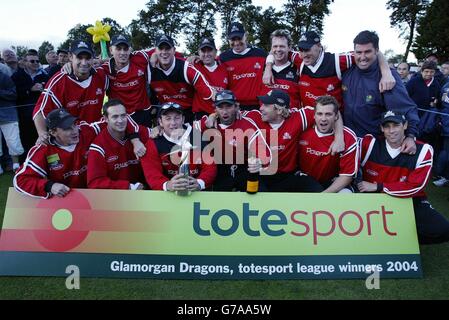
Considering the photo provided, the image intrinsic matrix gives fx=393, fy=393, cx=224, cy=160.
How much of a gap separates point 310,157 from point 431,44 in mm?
40764

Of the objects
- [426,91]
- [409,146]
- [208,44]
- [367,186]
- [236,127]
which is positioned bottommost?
[367,186]

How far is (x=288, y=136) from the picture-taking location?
444 centimetres

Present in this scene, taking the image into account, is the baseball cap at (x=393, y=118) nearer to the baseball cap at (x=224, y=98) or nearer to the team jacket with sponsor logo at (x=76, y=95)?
the baseball cap at (x=224, y=98)

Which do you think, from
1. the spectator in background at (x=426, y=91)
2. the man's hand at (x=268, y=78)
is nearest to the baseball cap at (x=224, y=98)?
the man's hand at (x=268, y=78)

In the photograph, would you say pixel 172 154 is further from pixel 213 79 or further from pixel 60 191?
pixel 213 79

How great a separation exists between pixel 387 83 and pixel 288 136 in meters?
1.21

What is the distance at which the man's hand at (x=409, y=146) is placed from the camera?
13.0 feet

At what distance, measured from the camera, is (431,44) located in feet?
126

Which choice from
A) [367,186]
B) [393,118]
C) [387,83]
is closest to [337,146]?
[367,186]

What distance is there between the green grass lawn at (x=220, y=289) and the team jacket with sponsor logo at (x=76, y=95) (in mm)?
2215

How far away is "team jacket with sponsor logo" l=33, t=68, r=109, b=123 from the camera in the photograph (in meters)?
4.76

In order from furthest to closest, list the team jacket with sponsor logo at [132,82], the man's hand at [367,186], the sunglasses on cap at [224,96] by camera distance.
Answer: the team jacket with sponsor logo at [132,82]
the sunglasses on cap at [224,96]
the man's hand at [367,186]

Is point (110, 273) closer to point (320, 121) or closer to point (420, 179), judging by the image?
point (320, 121)
